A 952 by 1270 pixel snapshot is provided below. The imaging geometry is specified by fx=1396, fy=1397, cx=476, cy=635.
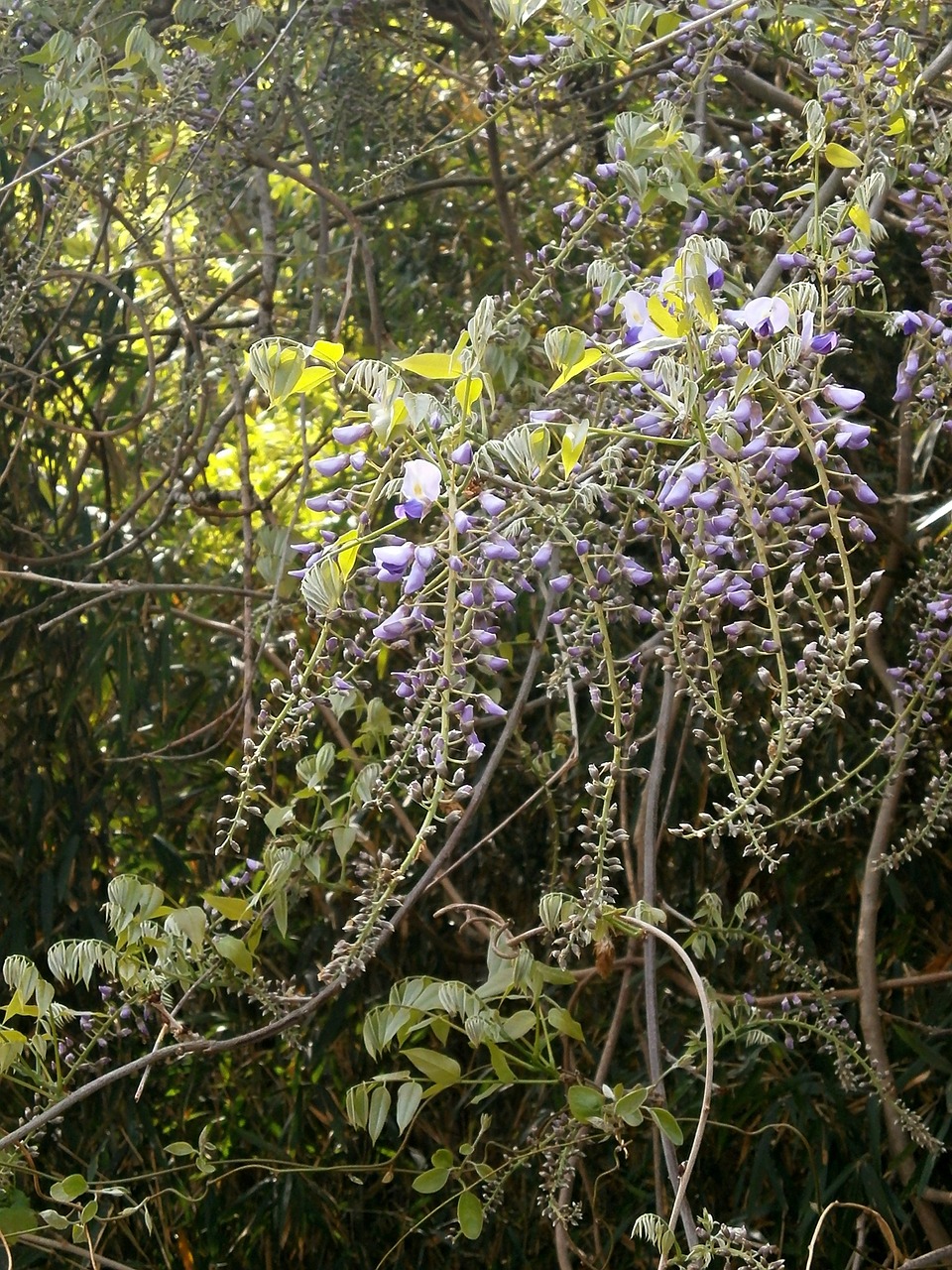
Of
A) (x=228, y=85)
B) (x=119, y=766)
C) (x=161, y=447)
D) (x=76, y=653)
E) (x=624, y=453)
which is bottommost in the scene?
(x=119, y=766)

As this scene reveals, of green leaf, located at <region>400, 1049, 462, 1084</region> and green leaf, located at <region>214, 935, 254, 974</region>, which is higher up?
green leaf, located at <region>214, 935, 254, 974</region>

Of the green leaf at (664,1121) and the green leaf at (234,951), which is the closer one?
the green leaf at (664,1121)

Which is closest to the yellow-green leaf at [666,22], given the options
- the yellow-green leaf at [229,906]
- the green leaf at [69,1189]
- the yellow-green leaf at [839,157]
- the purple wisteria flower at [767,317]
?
the yellow-green leaf at [839,157]

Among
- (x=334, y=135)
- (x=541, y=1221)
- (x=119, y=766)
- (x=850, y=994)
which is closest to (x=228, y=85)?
(x=334, y=135)

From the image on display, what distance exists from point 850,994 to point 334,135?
3.65 feet

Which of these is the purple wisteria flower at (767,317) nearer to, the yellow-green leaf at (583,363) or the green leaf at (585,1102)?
the yellow-green leaf at (583,363)

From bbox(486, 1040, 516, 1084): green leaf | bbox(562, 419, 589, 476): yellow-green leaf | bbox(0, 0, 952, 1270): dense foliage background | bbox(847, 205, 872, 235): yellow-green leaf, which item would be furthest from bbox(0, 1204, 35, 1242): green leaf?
bbox(847, 205, 872, 235): yellow-green leaf

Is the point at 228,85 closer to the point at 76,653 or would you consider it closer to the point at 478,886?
the point at 76,653

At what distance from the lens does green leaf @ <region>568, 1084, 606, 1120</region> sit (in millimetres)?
937

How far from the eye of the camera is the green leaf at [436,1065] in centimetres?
98

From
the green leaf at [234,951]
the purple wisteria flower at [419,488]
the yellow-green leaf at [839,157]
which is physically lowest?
the green leaf at [234,951]

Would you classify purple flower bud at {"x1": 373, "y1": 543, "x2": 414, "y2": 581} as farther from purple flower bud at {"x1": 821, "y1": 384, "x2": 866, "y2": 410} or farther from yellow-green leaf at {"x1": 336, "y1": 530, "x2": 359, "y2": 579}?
purple flower bud at {"x1": 821, "y1": 384, "x2": 866, "y2": 410}

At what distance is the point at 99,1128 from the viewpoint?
1.54m

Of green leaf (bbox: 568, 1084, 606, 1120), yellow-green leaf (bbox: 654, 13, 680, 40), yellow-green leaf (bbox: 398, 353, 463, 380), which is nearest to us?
yellow-green leaf (bbox: 398, 353, 463, 380)
